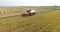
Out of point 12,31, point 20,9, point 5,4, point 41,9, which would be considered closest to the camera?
point 12,31

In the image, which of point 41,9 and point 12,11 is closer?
point 12,11

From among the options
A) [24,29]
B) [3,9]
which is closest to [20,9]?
[3,9]

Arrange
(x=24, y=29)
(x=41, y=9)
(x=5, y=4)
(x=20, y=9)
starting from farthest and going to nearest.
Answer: (x=41, y=9), (x=20, y=9), (x=5, y=4), (x=24, y=29)

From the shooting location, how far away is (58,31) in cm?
309

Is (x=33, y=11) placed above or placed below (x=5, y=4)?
below

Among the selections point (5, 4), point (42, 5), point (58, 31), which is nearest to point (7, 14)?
point (5, 4)

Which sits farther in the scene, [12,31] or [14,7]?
[14,7]

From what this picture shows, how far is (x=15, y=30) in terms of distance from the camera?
3066 mm

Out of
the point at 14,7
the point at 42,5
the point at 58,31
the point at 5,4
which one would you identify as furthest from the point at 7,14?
the point at 58,31

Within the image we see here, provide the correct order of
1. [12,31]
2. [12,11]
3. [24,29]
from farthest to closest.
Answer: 1. [12,11]
2. [24,29]
3. [12,31]

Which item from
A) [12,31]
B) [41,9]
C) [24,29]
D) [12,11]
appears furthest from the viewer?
[41,9]

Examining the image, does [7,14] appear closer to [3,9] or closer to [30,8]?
[3,9]

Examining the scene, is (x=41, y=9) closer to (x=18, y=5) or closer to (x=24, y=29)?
(x=18, y=5)

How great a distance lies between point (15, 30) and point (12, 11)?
7.57 feet
